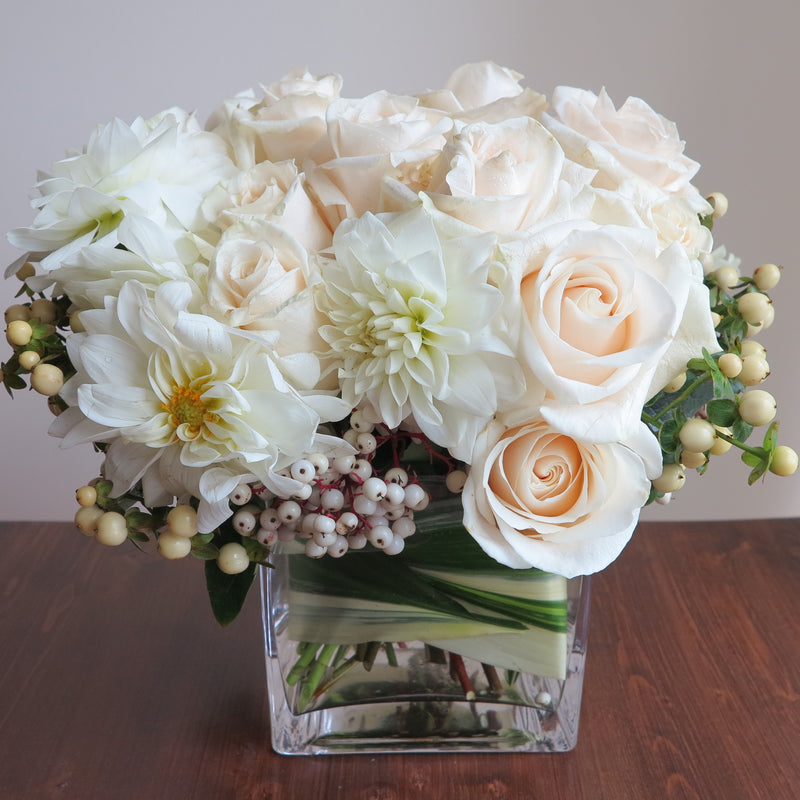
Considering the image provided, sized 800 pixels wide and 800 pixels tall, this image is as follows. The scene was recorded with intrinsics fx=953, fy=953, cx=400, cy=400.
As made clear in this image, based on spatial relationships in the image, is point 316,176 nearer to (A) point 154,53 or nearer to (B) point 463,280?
(B) point 463,280

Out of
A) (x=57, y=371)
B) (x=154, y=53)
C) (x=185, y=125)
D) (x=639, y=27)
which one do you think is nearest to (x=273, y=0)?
(x=154, y=53)

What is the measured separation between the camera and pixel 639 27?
4.06 feet

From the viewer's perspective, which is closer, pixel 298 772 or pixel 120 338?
pixel 120 338

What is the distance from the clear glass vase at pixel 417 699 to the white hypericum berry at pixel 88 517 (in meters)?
0.15

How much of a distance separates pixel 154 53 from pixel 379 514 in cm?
95

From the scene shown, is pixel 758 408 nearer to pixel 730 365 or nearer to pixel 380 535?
pixel 730 365

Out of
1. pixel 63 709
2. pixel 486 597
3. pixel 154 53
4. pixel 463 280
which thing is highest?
pixel 463 280

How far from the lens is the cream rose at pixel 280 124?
0.55m

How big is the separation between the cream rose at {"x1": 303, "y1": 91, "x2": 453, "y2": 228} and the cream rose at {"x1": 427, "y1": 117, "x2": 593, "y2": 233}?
0.07 feet

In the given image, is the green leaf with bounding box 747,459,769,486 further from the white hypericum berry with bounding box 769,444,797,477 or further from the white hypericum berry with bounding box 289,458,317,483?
the white hypericum berry with bounding box 289,458,317,483

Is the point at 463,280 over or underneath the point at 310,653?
over

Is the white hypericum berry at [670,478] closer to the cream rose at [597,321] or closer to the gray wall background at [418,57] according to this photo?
the cream rose at [597,321]

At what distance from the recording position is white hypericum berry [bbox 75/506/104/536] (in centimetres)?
52

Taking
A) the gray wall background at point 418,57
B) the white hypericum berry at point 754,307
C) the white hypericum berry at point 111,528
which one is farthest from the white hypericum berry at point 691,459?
the gray wall background at point 418,57
